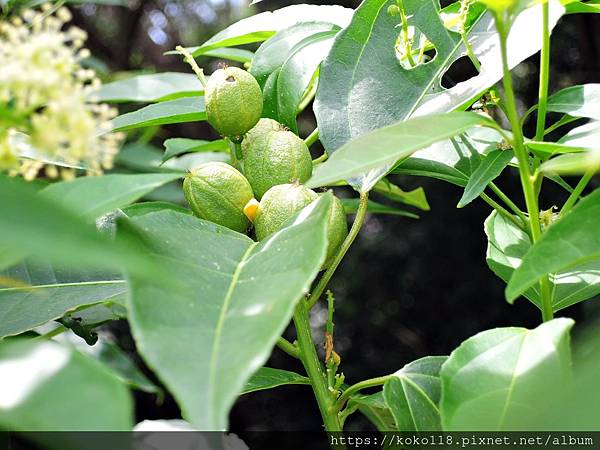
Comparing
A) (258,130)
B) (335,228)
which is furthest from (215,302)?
(258,130)

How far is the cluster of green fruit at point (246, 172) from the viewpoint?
1.99 feet

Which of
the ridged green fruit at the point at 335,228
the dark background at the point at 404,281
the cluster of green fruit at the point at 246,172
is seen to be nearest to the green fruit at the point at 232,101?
the cluster of green fruit at the point at 246,172

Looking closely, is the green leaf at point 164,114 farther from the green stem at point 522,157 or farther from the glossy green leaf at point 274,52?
the green stem at point 522,157

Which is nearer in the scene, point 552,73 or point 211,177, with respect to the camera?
point 211,177

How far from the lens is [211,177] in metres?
0.63

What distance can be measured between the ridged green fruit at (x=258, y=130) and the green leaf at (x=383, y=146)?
0.22m

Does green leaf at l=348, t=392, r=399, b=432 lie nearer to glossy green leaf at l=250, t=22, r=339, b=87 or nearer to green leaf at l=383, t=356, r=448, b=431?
green leaf at l=383, t=356, r=448, b=431

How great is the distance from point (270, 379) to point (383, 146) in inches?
10.5

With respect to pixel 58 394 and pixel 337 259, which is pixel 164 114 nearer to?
pixel 337 259

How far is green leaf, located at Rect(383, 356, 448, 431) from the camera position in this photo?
538 millimetres

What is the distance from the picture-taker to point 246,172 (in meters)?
0.66

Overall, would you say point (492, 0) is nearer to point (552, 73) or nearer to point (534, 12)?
point (534, 12)

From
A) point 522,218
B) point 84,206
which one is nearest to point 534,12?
point 522,218

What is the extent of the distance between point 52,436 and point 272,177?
1.20ft
